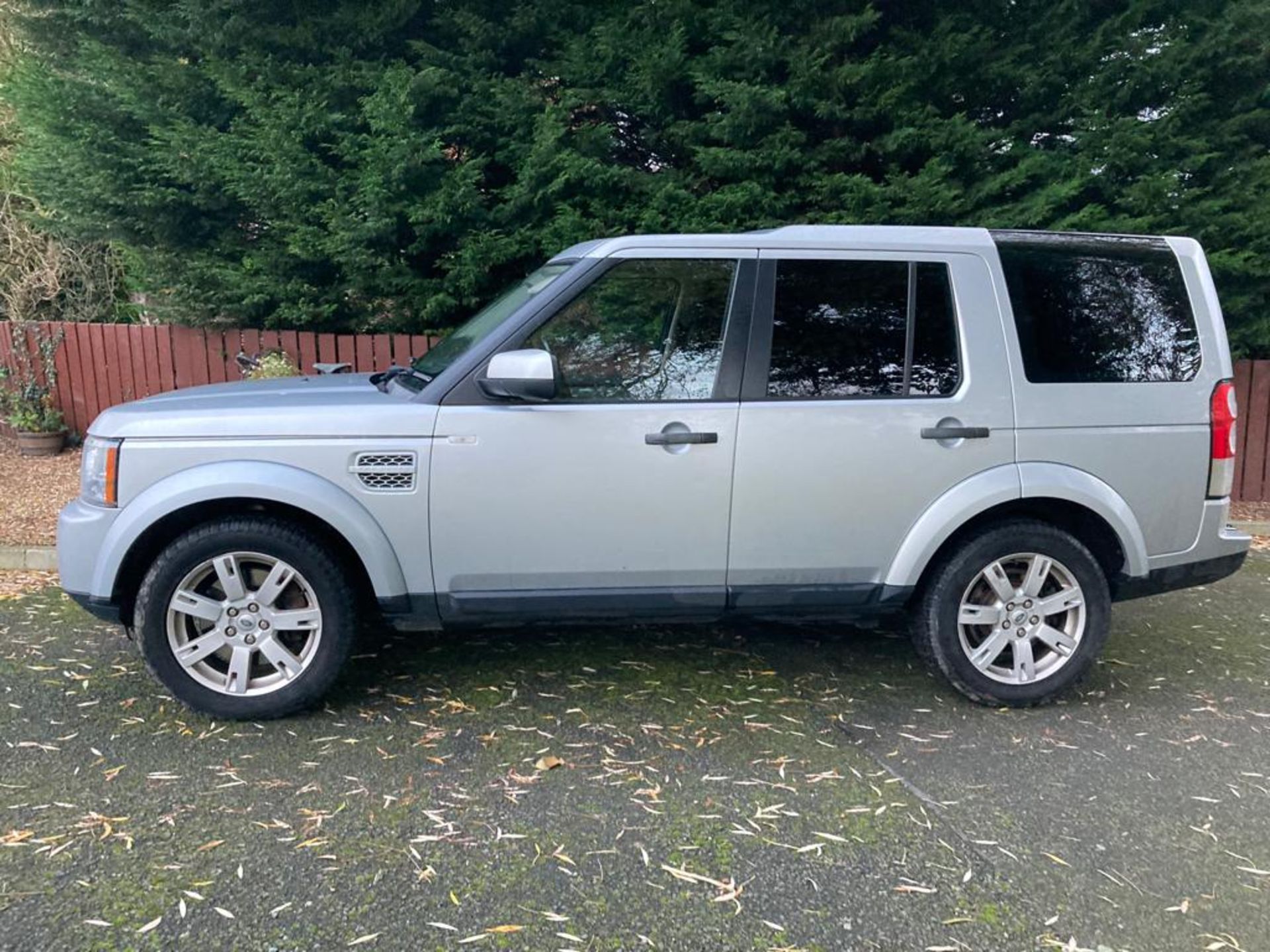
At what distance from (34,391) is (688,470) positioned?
8.32m

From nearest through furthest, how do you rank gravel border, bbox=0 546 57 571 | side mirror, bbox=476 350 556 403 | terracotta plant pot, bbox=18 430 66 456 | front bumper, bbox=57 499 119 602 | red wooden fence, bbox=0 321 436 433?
side mirror, bbox=476 350 556 403, front bumper, bbox=57 499 119 602, gravel border, bbox=0 546 57 571, red wooden fence, bbox=0 321 436 433, terracotta plant pot, bbox=18 430 66 456

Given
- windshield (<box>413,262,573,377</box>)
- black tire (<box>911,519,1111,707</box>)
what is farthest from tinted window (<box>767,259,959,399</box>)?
windshield (<box>413,262,573,377</box>)

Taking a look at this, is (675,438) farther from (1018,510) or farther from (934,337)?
(1018,510)

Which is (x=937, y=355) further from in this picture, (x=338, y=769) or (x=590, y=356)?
(x=338, y=769)

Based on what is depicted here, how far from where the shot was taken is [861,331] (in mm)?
3898

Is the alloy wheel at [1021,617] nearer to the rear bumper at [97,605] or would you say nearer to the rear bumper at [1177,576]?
the rear bumper at [1177,576]

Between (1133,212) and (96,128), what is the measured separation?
863 centimetres

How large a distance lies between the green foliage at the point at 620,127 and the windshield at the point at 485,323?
144 inches

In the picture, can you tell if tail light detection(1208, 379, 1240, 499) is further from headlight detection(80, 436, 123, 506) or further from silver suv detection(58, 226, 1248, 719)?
headlight detection(80, 436, 123, 506)

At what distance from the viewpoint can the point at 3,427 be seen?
9.60 meters

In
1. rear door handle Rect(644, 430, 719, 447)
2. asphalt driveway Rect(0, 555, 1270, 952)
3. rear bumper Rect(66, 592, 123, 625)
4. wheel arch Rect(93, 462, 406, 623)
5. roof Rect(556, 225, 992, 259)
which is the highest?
roof Rect(556, 225, 992, 259)

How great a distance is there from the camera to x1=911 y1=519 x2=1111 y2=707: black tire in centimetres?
393

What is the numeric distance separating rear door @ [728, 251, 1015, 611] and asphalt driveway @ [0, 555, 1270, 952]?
2.25 ft

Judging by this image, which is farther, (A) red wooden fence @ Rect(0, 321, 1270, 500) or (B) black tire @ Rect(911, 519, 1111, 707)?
(A) red wooden fence @ Rect(0, 321, 1270, 500)
